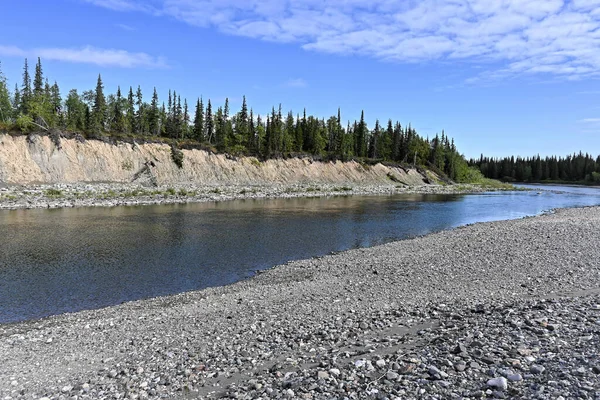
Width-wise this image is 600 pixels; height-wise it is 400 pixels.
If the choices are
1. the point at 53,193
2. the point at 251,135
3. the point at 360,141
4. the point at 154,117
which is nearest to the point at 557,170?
the point at 360,141

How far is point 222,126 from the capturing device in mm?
113000

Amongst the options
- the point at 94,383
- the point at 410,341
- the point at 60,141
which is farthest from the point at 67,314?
the point at 60,141

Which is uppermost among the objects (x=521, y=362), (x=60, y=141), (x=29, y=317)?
(x=60, y=141)

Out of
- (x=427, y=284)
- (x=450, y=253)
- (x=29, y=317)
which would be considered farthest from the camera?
(x=450, y=253)

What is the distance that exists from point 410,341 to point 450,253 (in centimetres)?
1199

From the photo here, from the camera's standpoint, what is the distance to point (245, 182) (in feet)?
266

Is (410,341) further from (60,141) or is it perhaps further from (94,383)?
(60,141)

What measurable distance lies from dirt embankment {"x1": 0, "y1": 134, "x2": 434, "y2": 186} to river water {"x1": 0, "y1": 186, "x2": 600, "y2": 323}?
21.4 metres

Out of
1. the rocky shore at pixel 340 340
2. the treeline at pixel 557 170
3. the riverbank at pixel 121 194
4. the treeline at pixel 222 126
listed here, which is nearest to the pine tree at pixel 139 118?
the treeline at pixel 222 126

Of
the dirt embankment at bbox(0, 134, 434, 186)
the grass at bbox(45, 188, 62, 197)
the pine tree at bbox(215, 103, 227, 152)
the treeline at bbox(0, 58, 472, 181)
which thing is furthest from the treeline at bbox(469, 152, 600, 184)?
the grass at bbox(45, 188, 62, 197)

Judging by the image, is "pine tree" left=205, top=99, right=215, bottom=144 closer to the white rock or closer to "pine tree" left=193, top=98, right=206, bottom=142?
"pine tree" left=193, top=98, right=206, bottom=142

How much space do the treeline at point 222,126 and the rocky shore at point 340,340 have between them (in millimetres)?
75229

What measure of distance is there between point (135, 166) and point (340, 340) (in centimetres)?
6720

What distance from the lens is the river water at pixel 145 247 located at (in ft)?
48.5
